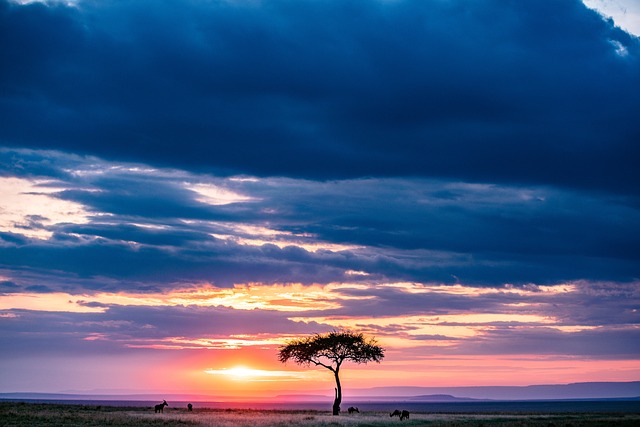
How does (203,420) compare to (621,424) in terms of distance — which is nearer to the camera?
(621,424)

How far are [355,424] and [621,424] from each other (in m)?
24.5

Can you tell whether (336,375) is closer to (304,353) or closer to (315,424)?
(304,353)

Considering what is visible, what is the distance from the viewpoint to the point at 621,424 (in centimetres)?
6944

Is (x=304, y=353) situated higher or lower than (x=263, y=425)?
higher

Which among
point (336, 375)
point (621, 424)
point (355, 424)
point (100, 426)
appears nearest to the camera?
point (100, 426)

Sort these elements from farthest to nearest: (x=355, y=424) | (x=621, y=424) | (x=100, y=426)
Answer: (x=355, y=424)
(x=621, y=424)
(x=100, y=426)

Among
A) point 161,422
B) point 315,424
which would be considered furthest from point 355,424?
point 161,422

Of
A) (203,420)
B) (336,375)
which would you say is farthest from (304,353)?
(203,420)

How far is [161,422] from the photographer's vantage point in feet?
236

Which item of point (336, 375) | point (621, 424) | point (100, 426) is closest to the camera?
point (100, 426)

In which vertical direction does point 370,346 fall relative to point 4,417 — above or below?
above

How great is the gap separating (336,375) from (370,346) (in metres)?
7.12

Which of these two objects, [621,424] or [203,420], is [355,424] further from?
[621,424]

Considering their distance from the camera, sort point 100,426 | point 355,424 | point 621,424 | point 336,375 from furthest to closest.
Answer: point 336,375 → point 355,424 → point 621,424 → point 100,426
